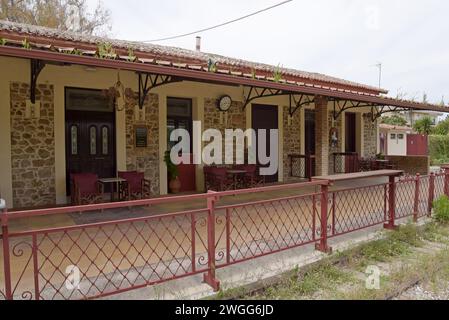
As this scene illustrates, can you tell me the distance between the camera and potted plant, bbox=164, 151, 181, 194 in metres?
8.30

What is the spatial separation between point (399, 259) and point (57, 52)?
5.07 meters

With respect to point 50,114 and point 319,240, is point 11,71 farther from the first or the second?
point 319,240

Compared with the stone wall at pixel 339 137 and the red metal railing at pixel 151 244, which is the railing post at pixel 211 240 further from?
the stone wall at pixel 339 137

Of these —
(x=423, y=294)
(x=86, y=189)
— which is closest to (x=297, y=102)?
(x=86, y=189)

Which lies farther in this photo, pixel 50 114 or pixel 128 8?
pixel 128 8

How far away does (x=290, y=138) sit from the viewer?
10.9 m

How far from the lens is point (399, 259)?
4.71 m

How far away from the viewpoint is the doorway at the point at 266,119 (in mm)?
10133

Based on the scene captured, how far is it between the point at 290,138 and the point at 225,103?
2743 mm

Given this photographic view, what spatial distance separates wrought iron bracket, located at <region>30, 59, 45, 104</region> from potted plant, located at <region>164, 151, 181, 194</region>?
2986mm

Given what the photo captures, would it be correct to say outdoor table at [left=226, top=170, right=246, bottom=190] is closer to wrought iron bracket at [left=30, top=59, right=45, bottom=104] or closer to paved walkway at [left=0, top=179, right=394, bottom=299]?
paved walkway at [left=0, top=179, right=394, bottom=299]

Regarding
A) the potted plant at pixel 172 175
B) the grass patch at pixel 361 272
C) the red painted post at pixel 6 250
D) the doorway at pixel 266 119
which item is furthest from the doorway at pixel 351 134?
the red painted post at pixel 6 250

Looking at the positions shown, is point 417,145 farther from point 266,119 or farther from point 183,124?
point 183,124
